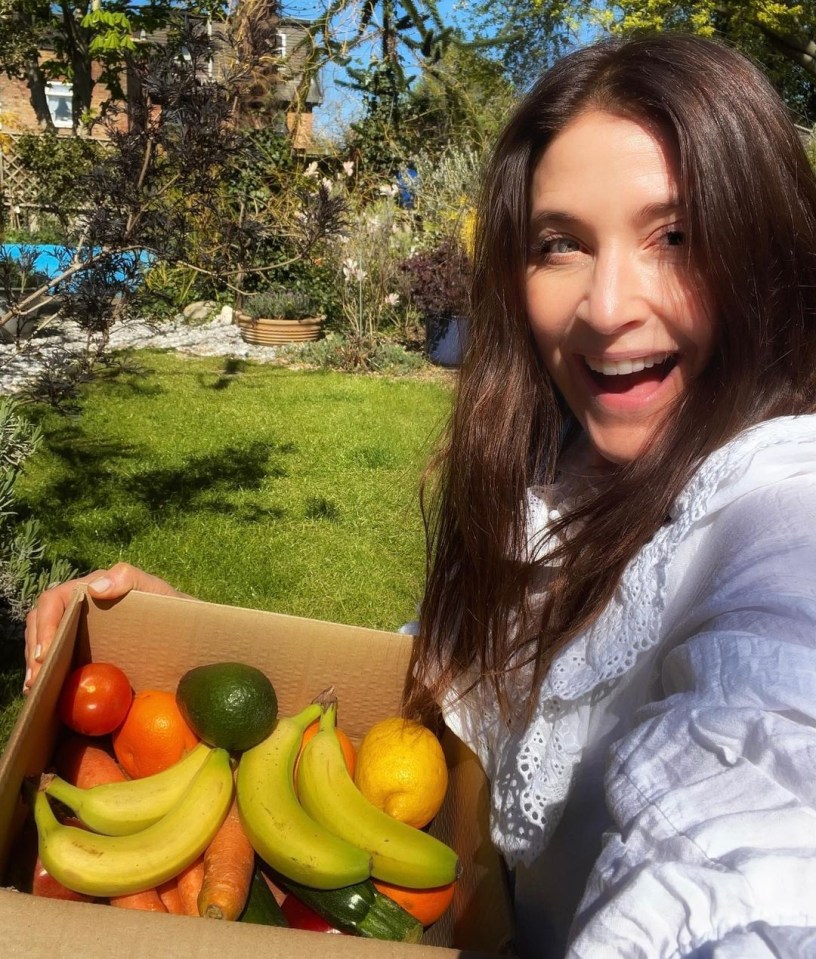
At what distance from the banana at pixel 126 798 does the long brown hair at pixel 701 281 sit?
16.8 inches

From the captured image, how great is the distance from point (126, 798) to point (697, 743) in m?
0.88

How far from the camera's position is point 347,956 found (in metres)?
0.75

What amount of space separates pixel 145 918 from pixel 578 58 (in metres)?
1.41

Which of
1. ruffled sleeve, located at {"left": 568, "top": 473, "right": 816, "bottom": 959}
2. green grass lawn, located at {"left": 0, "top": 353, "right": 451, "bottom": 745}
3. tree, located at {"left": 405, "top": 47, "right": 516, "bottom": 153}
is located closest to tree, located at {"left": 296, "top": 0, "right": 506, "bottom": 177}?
tree, located at {"left": 405, "top": 47, "right": 516, "bottom": 153}

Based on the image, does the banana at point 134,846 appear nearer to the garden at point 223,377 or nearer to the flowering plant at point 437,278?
the garden at point 223,377

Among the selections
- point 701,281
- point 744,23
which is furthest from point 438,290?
point 744,23

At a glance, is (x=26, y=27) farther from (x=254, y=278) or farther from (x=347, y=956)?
(x=347, y=956)

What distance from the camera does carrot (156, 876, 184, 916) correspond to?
3.60ft

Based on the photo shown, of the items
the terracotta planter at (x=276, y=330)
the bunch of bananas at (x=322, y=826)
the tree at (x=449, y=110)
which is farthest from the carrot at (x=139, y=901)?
the tree at (x=449, y=110)

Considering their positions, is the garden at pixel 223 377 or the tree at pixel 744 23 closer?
the garden at pixel 223 377

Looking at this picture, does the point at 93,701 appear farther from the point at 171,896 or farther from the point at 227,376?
the point at 227,376

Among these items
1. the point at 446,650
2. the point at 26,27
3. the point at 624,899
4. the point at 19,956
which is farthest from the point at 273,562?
the point at 26,27

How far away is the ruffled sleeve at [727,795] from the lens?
0.52 m

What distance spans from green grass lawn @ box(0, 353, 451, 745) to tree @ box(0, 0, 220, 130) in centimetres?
748
